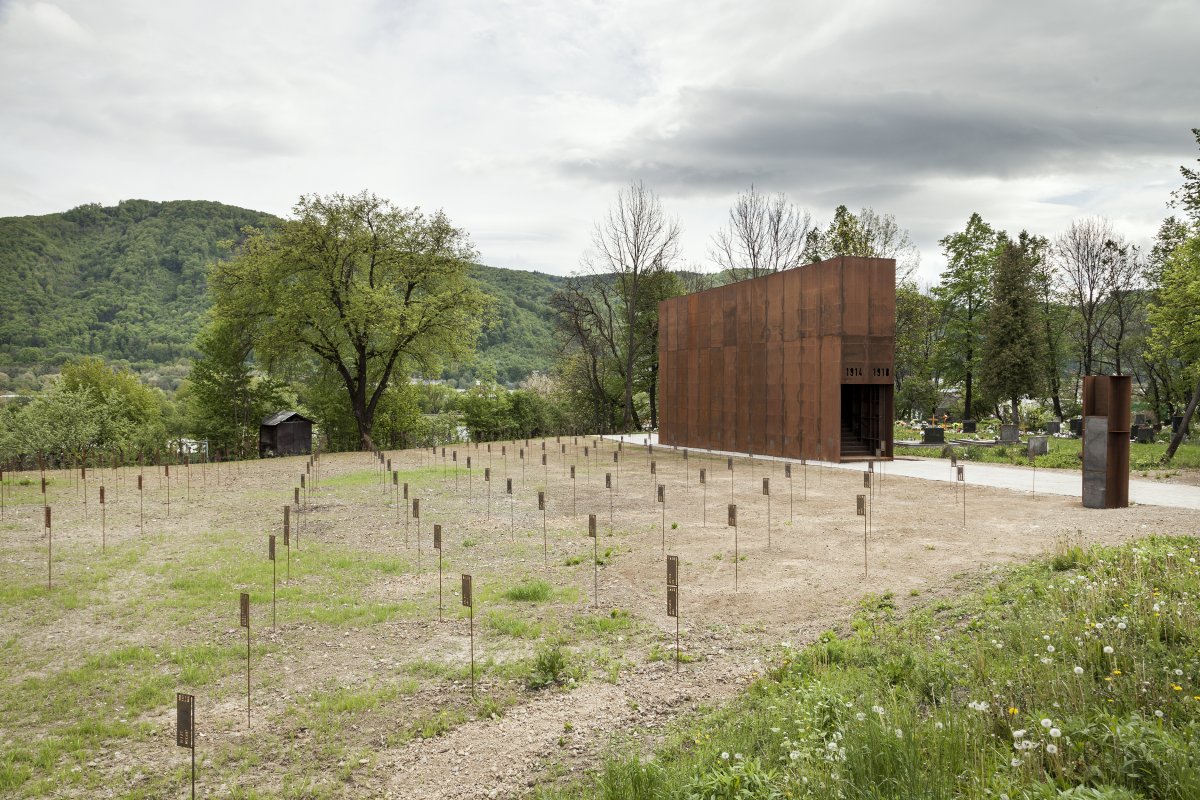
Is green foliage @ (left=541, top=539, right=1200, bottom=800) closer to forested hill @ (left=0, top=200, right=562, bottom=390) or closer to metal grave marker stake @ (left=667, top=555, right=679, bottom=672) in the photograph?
metal grave marker stake @ (left=667, top=555, right=679, bottom=672)

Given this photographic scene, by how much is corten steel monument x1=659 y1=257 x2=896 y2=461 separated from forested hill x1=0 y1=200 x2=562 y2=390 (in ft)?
107

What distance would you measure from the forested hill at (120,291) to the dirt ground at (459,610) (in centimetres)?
4872

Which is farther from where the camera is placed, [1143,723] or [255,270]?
[255,270]

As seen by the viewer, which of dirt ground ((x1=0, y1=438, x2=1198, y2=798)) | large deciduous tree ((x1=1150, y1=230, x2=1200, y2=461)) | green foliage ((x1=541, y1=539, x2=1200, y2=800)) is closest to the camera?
green foliage ((x1=541, y1=539, x2=1200, y2=800))

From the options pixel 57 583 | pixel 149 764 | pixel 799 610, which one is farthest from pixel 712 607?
pixel 57 583

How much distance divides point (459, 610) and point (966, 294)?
47640 millimetres

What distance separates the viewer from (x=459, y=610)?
9.20 meters

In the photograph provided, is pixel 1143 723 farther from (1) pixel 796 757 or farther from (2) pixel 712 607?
(2) pixel 712 607

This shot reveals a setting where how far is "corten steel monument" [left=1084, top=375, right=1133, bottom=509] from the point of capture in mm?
14836

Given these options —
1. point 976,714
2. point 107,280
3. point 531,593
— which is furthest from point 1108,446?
point 107,280

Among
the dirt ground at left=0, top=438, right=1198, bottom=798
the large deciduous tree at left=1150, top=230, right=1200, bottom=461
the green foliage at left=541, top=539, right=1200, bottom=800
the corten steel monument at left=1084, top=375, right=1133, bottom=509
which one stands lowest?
the dirt ground at left=0, top=438, right=1198, bottom=798

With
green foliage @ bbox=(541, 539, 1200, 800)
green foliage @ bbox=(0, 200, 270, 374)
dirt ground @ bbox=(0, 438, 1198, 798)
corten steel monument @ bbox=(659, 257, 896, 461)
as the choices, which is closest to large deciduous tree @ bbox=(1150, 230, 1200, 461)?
corten steel monument @ bbox=(659, 257, 896, 461)

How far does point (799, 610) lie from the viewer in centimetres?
893

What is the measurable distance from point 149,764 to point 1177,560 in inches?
423
